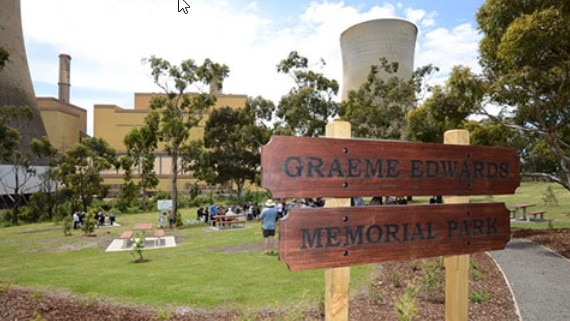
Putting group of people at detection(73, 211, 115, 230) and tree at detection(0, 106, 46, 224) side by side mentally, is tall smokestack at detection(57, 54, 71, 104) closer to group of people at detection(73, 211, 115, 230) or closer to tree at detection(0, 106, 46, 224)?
tree at detection(0, 106, 46, 224)

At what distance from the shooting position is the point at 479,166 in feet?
8.85

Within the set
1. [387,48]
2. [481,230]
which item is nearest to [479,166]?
[481,230]

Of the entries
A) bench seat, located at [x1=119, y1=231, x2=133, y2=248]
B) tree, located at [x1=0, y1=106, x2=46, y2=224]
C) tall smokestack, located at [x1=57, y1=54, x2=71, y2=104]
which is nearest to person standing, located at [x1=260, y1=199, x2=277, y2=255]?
bench seat, located at [x1=119, y1=231, x2=133, y2=248]

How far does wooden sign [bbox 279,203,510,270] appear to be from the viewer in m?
2.08

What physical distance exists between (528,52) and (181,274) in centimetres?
855

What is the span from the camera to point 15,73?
37531 millimetres

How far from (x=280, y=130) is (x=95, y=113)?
125 feet

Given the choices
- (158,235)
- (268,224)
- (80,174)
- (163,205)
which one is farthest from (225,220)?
(80,174)

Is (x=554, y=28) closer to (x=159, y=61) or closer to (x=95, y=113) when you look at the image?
(x=159, y=61)

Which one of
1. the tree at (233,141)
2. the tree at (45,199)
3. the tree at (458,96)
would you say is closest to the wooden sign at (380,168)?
the tree at (458,96)

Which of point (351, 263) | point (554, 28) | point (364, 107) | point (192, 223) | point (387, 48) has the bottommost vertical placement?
point (192, 223)

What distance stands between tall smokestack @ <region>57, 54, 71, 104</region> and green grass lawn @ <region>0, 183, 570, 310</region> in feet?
163

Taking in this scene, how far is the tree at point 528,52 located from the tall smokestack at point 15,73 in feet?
119

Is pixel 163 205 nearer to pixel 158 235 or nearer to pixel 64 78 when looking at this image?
pixel 158 235
